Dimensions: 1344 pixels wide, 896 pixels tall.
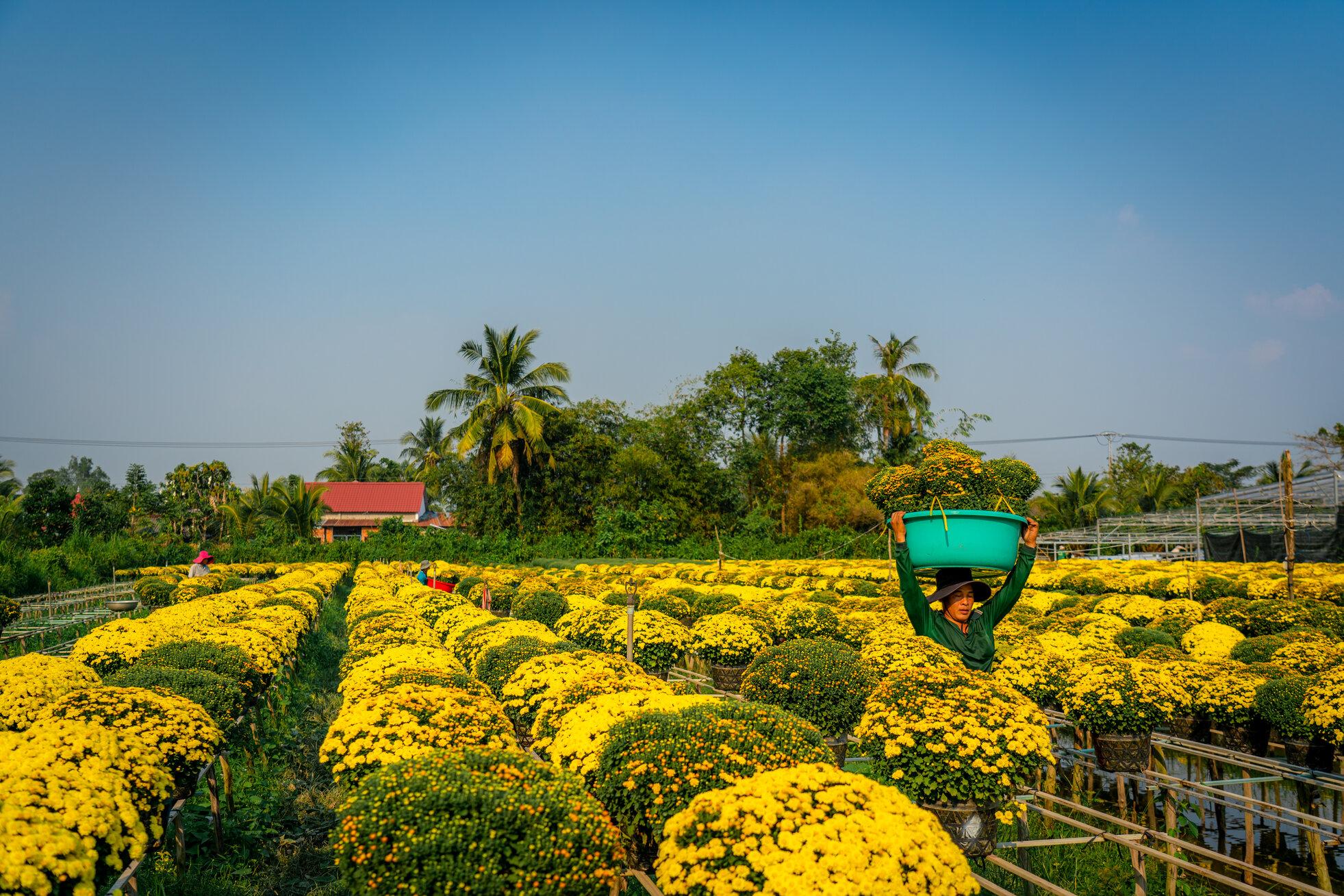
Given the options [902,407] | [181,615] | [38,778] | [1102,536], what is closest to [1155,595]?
[181,615]

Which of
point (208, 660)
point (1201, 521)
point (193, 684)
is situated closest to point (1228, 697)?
point (193, 684)

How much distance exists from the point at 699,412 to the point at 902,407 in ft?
35.1

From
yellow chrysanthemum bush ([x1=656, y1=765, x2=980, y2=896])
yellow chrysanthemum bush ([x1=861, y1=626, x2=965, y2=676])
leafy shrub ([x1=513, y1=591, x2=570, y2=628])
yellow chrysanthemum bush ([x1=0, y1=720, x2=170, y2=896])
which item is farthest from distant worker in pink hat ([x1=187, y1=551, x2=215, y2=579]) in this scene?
yellow chrysanthemum bush ([x1=656, y1=765, x2=980, y2=896])

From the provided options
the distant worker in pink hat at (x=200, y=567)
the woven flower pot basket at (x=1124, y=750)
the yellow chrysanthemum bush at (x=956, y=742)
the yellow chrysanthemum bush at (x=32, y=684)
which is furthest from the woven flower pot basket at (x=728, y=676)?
the distant worker in pink hat at (x=200, y=567)

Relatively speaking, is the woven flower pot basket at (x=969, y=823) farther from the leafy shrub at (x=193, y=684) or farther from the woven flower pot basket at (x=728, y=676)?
the leafy shrub at (x=193, y=684)

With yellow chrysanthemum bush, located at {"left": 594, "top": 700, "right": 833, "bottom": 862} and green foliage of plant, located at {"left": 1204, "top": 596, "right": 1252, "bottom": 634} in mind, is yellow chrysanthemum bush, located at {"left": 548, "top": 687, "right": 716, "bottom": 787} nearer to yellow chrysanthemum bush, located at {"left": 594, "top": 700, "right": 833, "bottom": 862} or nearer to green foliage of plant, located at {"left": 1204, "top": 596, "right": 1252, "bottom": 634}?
yellow chrysanthemum bush, located at {"left": 594, "top": 700, "right": 833, "bottom": 862}

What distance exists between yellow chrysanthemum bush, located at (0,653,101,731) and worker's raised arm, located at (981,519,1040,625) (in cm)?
653

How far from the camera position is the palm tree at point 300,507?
41312mm

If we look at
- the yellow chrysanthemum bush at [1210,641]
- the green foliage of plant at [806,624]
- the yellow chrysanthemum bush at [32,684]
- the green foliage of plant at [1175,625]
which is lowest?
the green foliage of plant at [1175,625]

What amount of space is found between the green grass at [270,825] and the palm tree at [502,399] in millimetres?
28796

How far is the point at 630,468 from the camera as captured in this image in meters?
44.2

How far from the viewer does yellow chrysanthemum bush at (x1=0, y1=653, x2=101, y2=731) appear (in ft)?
19.0

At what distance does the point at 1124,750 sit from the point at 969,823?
10.7ft

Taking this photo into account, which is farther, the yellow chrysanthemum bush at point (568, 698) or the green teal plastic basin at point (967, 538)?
the yellow chrysanthemum bush at point (568, 698)
